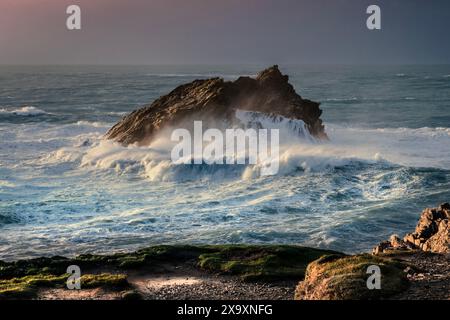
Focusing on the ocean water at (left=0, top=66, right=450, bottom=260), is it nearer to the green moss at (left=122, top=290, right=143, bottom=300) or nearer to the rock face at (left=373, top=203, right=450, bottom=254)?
the rock face at (left=373, top=203, right=450, bottom=254)

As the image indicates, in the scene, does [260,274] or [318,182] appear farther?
[318,182]

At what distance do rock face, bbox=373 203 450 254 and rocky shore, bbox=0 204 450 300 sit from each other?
0.05m

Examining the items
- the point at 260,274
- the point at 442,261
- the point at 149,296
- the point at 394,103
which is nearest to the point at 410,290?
the point at 442,261

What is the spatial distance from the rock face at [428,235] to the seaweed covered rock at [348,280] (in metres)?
5.72

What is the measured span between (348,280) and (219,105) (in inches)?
1547

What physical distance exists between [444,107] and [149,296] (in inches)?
3615

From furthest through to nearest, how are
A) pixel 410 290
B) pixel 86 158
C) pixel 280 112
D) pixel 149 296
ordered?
pixel 280 112
pixel 86 158
pixel 149 296
pixel 410 290

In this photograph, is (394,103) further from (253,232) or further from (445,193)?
(253,232)

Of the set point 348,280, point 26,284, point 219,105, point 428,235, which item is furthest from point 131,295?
point 219,105

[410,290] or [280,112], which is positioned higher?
[280,112]

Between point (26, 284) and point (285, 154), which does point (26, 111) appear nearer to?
point (285, 154)

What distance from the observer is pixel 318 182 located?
1886 inches

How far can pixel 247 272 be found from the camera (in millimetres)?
27562

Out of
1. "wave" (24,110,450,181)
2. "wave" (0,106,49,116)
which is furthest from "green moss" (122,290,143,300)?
"wave" (0,106,49,116)
